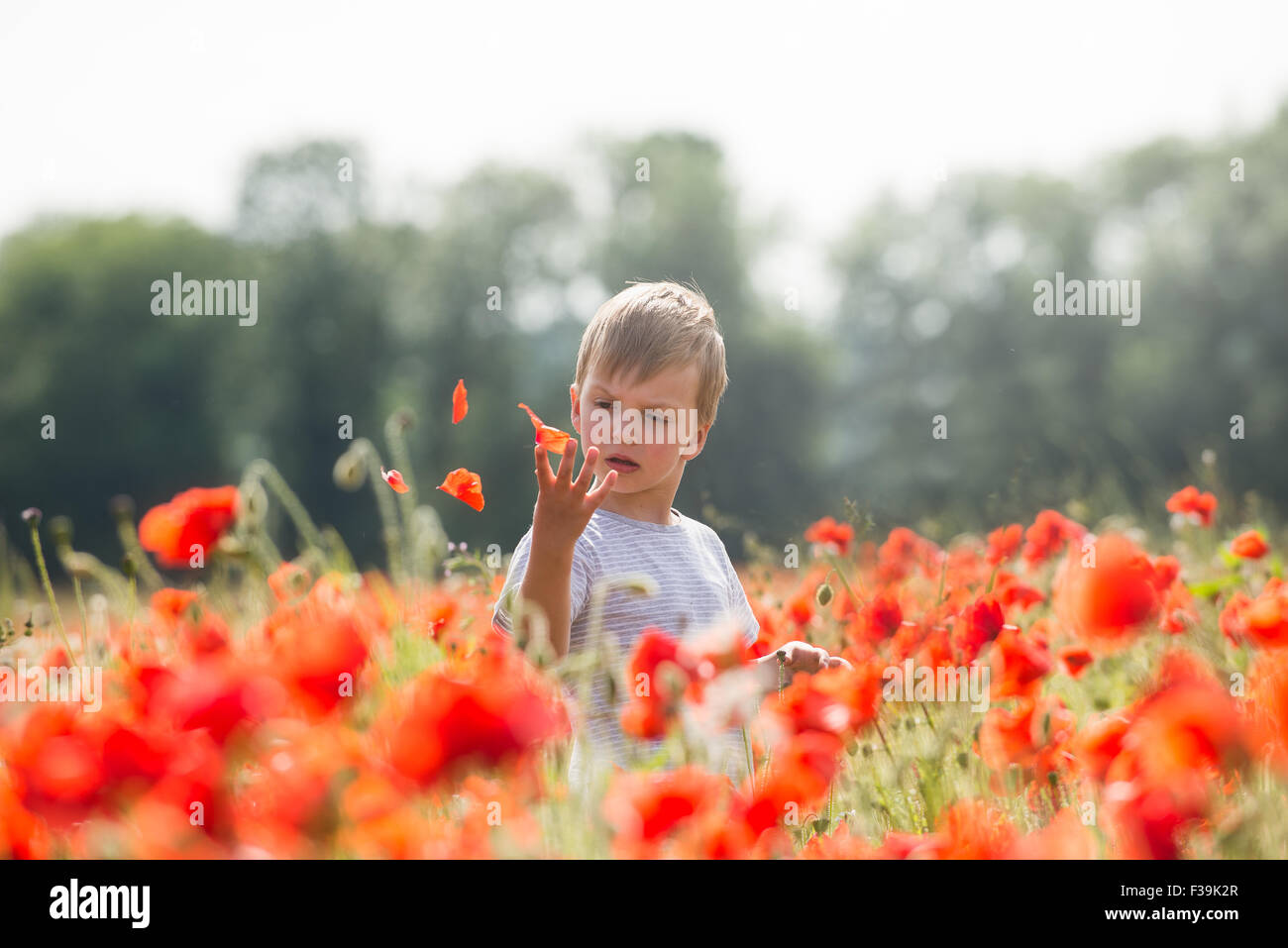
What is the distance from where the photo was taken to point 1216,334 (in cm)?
1512

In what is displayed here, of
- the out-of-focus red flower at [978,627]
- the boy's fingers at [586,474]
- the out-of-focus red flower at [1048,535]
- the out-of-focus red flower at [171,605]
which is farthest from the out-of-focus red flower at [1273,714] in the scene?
the out-of-focus red flower at [171,605]

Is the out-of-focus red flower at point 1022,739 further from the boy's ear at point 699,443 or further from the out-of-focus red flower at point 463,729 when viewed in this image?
the out-of-focus red flower at point 463,729

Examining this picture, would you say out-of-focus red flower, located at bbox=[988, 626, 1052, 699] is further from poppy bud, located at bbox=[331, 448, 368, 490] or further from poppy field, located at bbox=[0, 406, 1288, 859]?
poppy bud, located at bbox=[331, 448, 368, 490]

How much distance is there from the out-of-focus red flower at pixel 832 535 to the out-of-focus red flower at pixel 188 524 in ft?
4.12

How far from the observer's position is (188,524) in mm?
1725

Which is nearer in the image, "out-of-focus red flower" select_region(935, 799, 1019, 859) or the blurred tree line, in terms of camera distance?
"out-of-focus red flower" select_region(935, 799, 1019, 859)

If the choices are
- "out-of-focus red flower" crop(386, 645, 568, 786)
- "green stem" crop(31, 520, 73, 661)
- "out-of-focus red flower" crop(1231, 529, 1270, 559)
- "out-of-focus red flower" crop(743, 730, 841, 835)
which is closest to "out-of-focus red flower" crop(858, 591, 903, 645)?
"out-of-focus red flower" crop(743, 730, 841, 835)

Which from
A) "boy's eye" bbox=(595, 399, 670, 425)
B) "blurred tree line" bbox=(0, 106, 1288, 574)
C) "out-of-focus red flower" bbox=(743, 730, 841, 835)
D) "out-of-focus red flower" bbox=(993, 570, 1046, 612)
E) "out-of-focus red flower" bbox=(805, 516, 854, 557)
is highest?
"blurred tree line" bbox=(0, 106, 1288, 574)

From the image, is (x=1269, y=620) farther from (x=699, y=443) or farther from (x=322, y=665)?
(x=322, y=665)

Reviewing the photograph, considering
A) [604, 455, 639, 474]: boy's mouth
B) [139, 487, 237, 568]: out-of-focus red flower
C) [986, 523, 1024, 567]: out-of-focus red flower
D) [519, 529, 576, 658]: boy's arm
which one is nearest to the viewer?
[519, 529, 576, 658]: boy's arm

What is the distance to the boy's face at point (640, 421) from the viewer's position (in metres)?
1.60

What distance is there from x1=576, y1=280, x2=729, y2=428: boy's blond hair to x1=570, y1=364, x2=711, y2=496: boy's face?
0.06 feet

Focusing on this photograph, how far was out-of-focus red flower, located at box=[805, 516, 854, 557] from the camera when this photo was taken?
2426mm

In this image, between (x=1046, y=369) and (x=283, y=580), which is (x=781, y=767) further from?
(x=1046, y=369)
